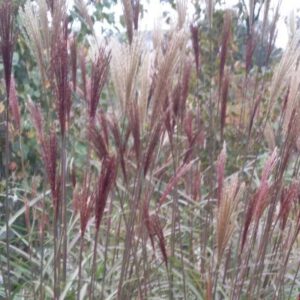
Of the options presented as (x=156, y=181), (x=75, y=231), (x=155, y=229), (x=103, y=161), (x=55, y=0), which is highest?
(x=55, y=0)

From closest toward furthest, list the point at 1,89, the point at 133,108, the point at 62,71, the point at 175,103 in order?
the point at 62,71 < the point at 133,108 < the point at 175,103 < the point at 1,89

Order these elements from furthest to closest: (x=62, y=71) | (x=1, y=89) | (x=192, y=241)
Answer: (x=1, y=89)
(x=192, y=241)
(x=62, y=71)

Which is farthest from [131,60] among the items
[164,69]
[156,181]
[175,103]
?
[156,181]

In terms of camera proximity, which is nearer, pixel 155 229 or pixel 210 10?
pixel 155 229

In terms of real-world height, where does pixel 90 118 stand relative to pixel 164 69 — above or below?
below

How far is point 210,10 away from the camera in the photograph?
2.63 metres

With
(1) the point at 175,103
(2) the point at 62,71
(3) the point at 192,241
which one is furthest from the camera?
(3) the point at 192,241

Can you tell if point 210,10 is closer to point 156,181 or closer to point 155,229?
Result: point 156,181

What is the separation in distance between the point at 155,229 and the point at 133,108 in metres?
0.28

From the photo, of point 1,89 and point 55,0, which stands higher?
point 55,0

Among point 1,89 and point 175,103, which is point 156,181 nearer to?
point 175,103

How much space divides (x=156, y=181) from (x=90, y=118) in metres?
1.18

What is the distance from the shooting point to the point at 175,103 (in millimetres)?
2494

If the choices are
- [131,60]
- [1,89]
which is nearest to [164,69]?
[131,60]
